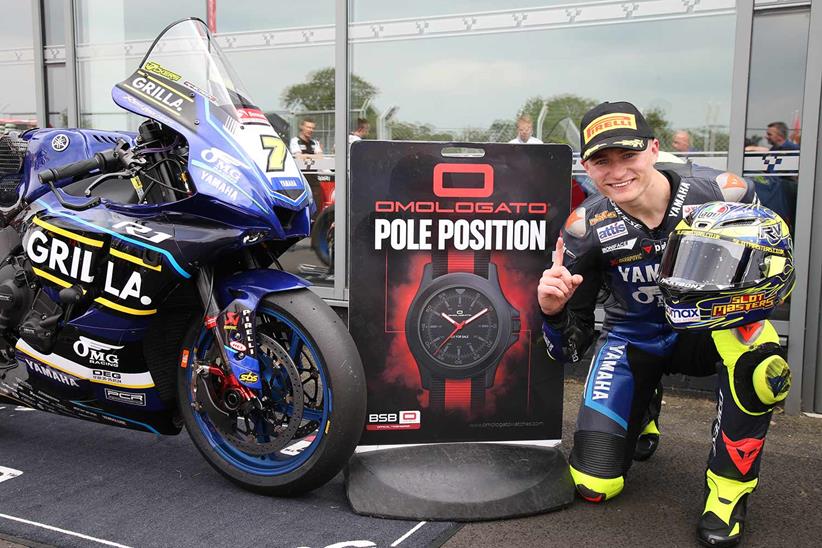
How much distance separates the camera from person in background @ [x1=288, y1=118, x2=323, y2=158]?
5293 millimetres

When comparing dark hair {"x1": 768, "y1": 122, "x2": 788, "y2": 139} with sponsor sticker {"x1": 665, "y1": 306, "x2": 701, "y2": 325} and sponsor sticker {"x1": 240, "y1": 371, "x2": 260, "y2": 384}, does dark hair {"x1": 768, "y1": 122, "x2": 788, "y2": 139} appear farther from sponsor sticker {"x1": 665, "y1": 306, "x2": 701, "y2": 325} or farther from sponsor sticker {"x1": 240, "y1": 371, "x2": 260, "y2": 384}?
sponsor sticker {"x1": 240, "y1": 371, "x2": 260, "y2": 384}

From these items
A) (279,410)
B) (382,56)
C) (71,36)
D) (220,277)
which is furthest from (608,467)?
(71,36)

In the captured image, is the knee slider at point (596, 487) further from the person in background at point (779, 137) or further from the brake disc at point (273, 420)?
the person in background at point (779, 137)

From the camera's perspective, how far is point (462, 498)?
255cm

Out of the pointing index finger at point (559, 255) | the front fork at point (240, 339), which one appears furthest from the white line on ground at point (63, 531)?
the pointing index finger at point (559, 255)

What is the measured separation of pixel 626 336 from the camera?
286 centimetres

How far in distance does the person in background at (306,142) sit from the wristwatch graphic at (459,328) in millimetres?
2747

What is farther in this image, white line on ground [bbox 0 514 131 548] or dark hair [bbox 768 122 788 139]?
dark hair [bbox 768 122 788 139]

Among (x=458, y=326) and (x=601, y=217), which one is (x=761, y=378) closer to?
(x=601, y=217)

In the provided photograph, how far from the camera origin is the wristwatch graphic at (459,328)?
9.02ft

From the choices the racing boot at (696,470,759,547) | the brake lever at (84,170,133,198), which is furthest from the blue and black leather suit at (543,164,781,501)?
the brake lever at (84,170,133,198)

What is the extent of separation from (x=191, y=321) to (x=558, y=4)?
3.10 meters

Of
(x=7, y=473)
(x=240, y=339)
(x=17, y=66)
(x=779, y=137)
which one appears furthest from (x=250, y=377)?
(x=17, y=66)

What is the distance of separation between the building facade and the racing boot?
5.72ft
